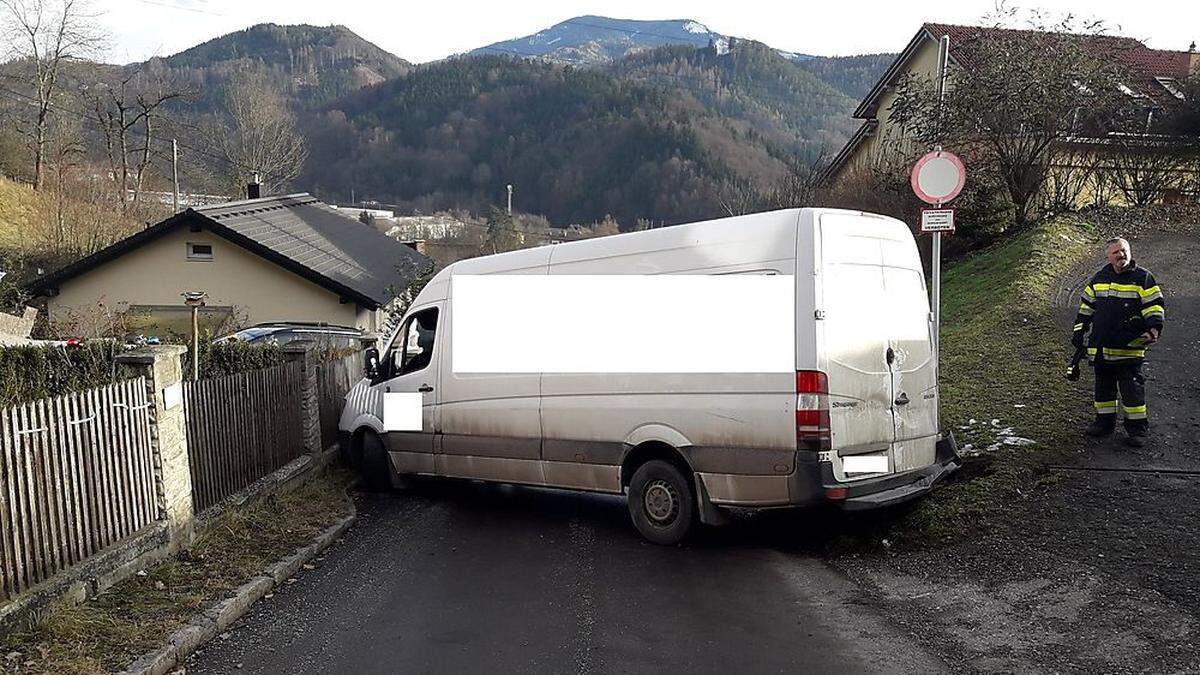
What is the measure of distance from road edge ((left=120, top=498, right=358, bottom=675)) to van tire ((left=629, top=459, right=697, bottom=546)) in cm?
264

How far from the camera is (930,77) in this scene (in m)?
23.8

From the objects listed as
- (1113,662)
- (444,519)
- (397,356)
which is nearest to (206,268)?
(397,356)

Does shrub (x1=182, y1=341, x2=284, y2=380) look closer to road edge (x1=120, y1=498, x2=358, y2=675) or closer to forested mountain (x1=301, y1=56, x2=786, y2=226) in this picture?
road edge (x1=120, y1=498, x2=358, y2=675)

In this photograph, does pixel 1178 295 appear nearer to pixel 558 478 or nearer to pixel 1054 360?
pixel 1054 360

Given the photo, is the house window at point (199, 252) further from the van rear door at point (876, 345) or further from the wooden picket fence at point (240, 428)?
the van rear door at point (876, 345)

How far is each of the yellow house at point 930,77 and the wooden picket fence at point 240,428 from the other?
16.1 meters

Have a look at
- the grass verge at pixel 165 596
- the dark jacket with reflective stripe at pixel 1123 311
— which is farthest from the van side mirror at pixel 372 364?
the dark jacket with reflective stripe at pixel 1123 311

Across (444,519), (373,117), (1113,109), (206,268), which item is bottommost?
(444,519)

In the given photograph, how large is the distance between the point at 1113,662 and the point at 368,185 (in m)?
78.1

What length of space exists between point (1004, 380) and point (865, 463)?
4685 millimetres

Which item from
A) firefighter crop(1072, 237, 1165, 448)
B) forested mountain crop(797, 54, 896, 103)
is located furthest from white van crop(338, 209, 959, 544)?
forested mountain crop(797, 54, 896, 103)

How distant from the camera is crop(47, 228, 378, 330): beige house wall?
1011 inches

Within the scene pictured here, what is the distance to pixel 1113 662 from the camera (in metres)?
4.69

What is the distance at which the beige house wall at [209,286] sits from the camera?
25.7 metres
